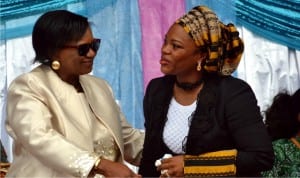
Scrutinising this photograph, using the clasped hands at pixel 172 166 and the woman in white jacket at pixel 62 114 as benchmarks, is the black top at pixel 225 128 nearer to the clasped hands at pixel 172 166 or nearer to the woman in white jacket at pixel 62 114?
the clasped hands at pixel 172 166

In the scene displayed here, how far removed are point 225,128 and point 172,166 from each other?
0.28 meters

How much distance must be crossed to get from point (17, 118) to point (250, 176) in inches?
39.9

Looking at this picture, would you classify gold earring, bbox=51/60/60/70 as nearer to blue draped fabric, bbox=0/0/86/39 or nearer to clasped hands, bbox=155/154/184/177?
clasped hands, bbox=155/154/184/177

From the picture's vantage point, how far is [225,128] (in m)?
2.87

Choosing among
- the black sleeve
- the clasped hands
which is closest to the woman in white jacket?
the clasped hands

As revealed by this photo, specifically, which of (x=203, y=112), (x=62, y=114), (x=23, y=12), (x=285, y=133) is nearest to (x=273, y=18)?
(x=285, y=133)

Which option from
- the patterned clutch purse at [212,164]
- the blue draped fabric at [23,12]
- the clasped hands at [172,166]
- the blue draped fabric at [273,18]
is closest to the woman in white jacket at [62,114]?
the clasped hands at [172,166]

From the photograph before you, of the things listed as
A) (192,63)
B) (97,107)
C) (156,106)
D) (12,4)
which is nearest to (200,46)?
(192,63)

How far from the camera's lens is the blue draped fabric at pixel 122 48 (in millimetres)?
5352

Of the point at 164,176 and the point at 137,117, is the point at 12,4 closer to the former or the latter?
the point at 137,117

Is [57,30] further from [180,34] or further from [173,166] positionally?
[173,166]

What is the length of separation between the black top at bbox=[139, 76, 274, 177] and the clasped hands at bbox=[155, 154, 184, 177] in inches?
3.6

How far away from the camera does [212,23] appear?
9.64 feet

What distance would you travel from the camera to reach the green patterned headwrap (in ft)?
9.64
